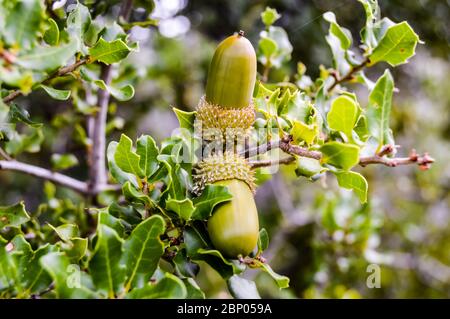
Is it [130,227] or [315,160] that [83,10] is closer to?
[130,227]

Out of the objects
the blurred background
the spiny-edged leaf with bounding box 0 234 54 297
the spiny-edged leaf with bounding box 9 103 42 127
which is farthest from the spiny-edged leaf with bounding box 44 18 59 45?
the blurred background

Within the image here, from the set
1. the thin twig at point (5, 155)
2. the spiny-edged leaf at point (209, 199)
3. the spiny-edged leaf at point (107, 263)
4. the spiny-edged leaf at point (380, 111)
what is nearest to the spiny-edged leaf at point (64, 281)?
the spiny-edged leaf at point (107, 263)

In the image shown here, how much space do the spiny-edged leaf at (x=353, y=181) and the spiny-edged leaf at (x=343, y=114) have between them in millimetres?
73

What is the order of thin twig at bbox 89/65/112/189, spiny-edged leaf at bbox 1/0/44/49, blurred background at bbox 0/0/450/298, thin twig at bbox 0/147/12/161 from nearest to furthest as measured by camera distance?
spiny-edged leaf at bbox 1/0/44/49, thin twig at bbox 0/147/12/161, thin twig at bbox 89/65/112/189, blurred background at bbox 0/0/450/298

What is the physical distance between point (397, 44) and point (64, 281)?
2.81ft

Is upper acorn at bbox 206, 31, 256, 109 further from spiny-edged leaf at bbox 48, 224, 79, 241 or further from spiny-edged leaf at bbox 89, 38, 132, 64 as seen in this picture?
spiny-edged leaf at bbox 48, 224, 79, 241

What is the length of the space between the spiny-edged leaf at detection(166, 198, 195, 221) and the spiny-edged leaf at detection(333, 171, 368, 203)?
292mm

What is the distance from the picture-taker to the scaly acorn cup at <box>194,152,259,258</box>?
917 millimetres

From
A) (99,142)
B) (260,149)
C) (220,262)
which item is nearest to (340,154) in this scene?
(260,149)

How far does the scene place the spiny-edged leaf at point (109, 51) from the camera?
0.97m

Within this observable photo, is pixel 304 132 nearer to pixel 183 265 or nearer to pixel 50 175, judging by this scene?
pixel 183 265

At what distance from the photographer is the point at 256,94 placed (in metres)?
1.15

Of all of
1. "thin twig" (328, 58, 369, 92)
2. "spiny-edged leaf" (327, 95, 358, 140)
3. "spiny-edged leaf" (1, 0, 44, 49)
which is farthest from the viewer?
"thin twig" (328, 58, 369, 92)

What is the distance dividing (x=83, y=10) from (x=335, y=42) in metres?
0.65
